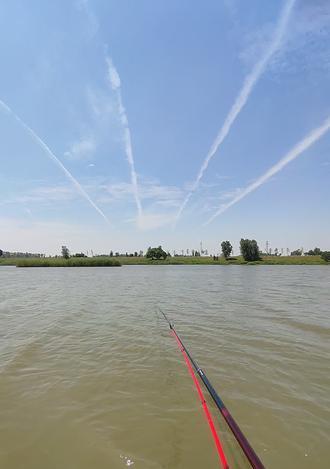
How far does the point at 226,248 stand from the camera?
163 m

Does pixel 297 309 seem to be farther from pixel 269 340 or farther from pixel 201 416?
pixel 201 416

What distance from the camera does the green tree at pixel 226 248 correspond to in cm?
16288

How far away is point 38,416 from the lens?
5484mm

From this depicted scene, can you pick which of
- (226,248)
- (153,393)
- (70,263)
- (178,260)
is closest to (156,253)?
(178,260)

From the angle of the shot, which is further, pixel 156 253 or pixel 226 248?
pixel 226 248

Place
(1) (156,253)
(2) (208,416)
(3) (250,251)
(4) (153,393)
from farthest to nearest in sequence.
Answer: (1) (156,253) < (3) (250,251) < (4) (153,393) < (2) (208,416)

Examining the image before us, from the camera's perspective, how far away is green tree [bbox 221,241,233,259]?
16288 centimetres

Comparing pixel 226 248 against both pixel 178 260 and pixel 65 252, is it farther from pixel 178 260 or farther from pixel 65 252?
pixel 65 252

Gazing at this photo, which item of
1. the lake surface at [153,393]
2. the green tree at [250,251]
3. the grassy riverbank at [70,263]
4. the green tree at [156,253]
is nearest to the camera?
the lake surface at [153,393]

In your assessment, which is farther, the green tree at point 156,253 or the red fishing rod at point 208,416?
the green tree at point 156,253

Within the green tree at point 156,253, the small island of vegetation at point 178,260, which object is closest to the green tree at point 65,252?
the small island of vegetation at point 178,260

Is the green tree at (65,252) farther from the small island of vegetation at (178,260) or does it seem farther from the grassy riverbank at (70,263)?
the grassy riverbank at (70,263)

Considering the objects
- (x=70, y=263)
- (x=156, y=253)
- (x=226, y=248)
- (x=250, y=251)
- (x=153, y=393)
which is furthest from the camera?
(x=226, y=248)

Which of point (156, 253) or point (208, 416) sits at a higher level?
point (156, 253)
